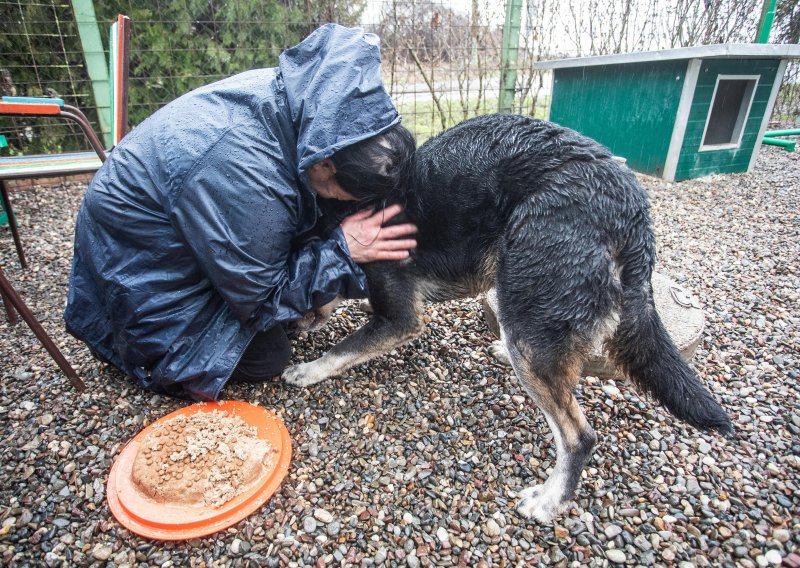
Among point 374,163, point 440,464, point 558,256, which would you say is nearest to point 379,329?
point 440,464

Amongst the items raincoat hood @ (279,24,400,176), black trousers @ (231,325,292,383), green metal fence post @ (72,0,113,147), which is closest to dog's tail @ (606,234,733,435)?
raincoat hood @ (279,24,400,176)

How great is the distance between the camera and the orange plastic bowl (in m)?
1.76

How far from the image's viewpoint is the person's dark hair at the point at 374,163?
1.88 metres

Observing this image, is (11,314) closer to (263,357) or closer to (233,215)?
(263,357)

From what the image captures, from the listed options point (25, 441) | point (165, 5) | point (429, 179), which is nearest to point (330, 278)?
point (429, 179)

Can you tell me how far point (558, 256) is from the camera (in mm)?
1813

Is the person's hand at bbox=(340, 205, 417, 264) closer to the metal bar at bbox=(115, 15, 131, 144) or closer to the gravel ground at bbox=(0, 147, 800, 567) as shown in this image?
the gravel ground at bbox=(0, 147, 800, 567)

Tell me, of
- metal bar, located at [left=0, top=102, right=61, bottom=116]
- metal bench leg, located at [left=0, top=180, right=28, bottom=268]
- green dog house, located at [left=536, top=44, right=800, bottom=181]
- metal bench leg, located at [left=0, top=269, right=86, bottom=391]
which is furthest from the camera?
green dog house, located at [left=536, top=44, right=800, bottom=181]

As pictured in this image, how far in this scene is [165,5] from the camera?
19.4 ft

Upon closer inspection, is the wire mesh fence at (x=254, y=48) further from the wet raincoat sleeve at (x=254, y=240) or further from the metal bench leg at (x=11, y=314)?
the wet raincoat sleeve at (x=254, y=240)

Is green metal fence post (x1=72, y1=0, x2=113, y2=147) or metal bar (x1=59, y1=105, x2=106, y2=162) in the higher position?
green metal fence post (x1=72, y1=0, x2=113, y2=147)

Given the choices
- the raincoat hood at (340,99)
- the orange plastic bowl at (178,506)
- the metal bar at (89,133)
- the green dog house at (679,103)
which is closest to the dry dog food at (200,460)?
the orange plastic bowl at (178,506)

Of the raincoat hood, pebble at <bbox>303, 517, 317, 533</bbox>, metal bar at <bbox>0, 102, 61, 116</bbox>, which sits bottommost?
pebble at <bbox>303, 517, 317, 533</bbox>

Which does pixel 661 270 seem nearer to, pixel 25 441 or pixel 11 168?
pixel 25 441
